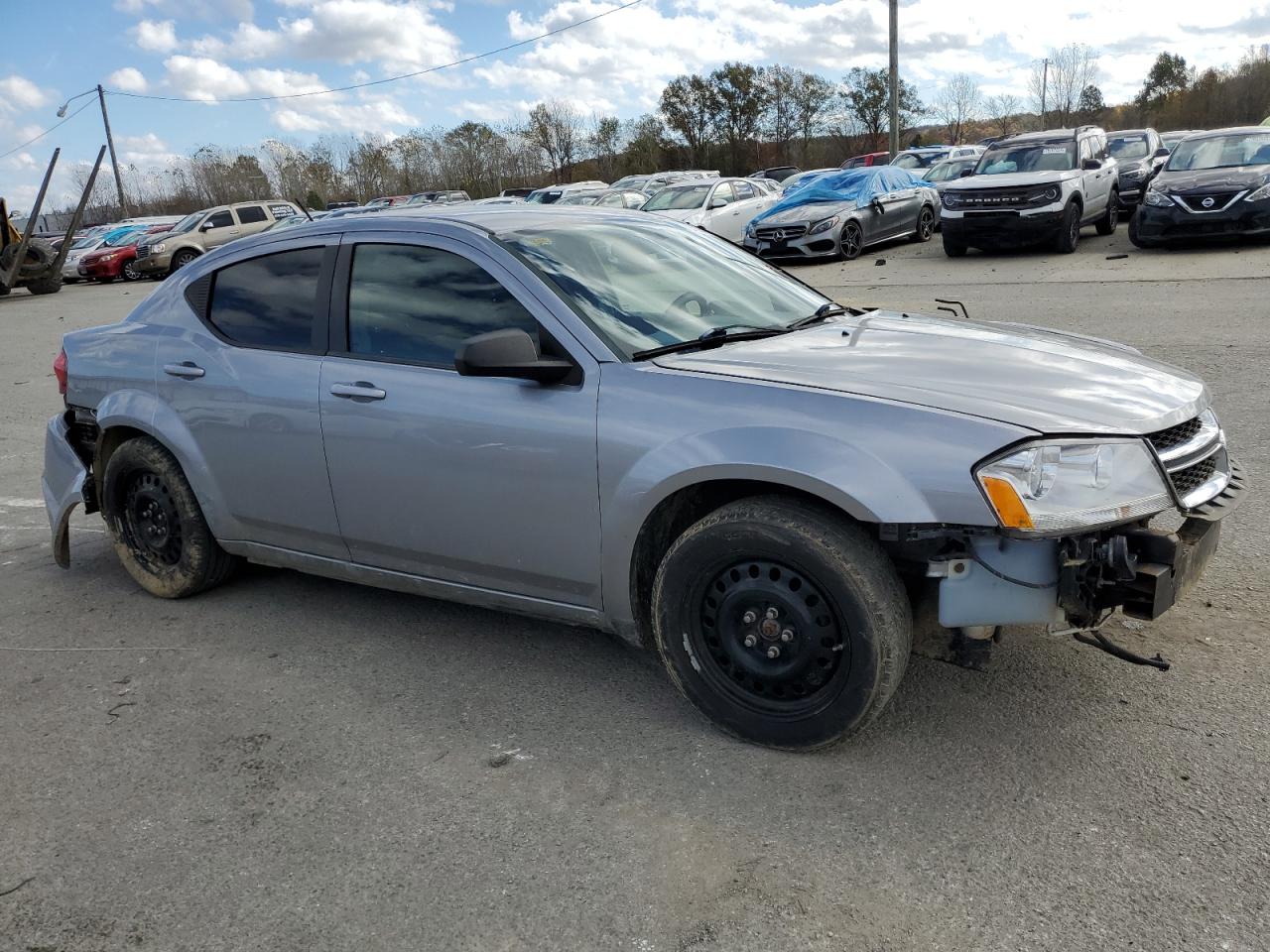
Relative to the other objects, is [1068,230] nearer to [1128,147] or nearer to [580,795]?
[1128,147]

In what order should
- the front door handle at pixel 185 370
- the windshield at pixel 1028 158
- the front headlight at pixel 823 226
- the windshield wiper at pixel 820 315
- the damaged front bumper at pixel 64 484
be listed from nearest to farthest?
1. the windshield wiper at pixel 820 315
2. the front door handle at pixel 185 370
3. the damaged front bumper at pixel 64 484
4. the windshield at pixel 1028 158
5. the front headlight at pixel 823 226

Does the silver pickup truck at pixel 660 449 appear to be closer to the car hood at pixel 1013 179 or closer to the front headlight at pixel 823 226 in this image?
the car hood at pixel 1013 179

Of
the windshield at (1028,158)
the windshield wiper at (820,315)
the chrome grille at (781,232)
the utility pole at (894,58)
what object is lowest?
the chrome grille at (781,232)

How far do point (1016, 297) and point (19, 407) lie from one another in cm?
1093

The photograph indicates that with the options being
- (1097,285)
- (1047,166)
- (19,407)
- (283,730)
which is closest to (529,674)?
(283,730)

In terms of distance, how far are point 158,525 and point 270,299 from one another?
4.06 ft

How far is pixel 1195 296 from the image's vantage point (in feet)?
37.2

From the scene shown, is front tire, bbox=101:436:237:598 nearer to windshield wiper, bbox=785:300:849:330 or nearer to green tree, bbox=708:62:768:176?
windshield wiper, bbox=785:300:849:330

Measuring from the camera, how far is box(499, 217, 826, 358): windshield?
364cm

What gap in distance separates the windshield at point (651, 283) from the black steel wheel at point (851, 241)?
1439cm

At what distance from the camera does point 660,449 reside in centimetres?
323

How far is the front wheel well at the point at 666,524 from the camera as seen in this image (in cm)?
328

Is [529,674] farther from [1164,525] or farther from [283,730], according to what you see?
[1164,525]

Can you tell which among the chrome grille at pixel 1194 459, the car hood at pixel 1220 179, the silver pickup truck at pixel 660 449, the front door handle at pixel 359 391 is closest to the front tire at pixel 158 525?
the silver pickup truck at pixel 660 449
